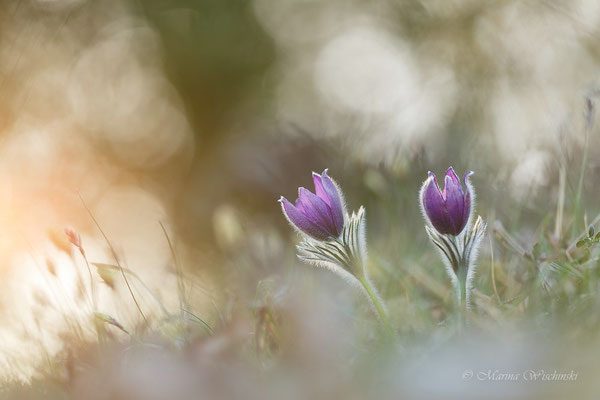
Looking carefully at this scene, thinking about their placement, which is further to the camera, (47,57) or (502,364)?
(47,57)

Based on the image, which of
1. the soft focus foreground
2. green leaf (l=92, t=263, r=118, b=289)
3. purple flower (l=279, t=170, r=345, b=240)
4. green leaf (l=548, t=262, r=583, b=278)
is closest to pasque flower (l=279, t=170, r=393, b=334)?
purple flower (l=279, t=170, r=345, b=240)

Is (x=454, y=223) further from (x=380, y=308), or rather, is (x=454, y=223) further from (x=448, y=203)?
(x=380, y=308)

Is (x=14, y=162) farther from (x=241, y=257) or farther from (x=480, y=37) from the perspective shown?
(x=480, y=37)

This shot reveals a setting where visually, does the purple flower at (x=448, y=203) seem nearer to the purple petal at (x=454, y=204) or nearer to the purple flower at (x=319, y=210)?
the purple petal at (x=454, y=204)

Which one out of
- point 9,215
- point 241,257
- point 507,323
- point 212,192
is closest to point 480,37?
point 212,192

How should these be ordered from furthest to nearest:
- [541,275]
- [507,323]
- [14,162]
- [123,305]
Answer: [14,162], [123,305], [541,275], [507,323]
